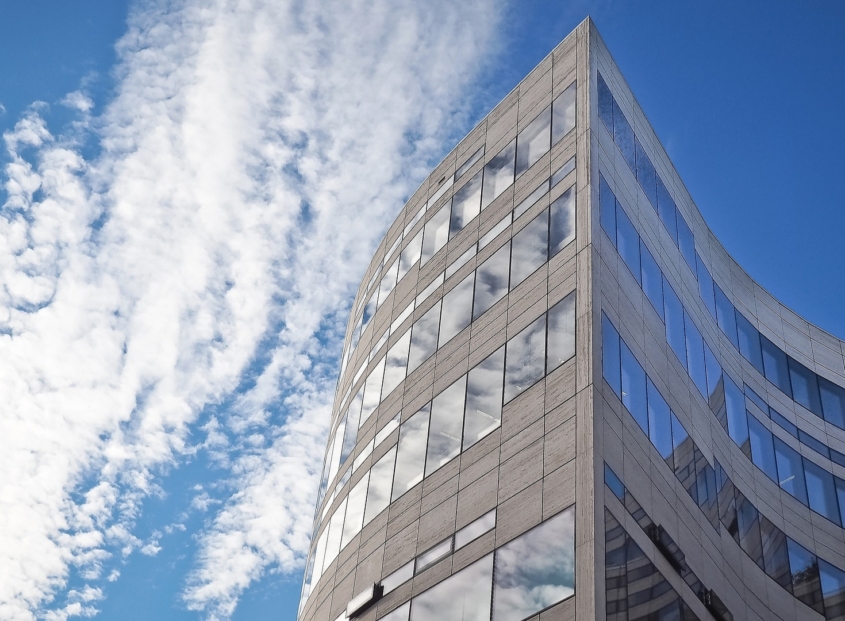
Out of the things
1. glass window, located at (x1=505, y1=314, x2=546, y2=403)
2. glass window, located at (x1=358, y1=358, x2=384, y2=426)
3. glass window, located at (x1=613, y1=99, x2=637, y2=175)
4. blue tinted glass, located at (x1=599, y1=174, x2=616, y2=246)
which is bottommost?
glass window, located at (x1=505, y1=314, x2=546, y2=403)

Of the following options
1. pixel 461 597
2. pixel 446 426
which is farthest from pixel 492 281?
pixel 461 597

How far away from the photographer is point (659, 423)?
79.2 ft

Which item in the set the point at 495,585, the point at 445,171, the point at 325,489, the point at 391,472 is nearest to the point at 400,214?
the point at 445,171

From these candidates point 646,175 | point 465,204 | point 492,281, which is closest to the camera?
point 492,281

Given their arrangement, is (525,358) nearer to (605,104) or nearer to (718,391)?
(605,104)

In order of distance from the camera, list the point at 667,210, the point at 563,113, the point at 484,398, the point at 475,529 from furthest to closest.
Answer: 1. the point at 667,210
2. the point at 563,113
3. the point at 484,398
4. the point at 475,529

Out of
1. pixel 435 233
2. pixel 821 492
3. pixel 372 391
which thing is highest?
pixel 435 233

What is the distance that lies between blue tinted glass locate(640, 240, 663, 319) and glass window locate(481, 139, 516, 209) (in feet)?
16.4

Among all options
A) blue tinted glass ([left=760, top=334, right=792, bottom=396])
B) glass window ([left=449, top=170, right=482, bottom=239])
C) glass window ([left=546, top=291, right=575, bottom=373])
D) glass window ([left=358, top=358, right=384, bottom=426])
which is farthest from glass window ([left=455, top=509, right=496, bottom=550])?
blue tinted glass ([left=760, top=334, right=792, bottom=396])

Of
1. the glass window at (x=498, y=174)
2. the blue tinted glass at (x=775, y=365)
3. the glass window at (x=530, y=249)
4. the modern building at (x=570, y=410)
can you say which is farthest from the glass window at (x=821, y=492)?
the glass window at (x=498, y=174)

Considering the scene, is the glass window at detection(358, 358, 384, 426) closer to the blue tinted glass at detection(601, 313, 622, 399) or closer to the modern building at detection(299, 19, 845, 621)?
the modern building at detection(299, 19, 845, 621)

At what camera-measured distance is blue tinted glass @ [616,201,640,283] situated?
25.7 metres

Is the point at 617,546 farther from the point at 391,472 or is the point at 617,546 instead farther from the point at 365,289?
the point at 365,289

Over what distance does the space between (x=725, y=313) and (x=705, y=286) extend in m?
2.25
